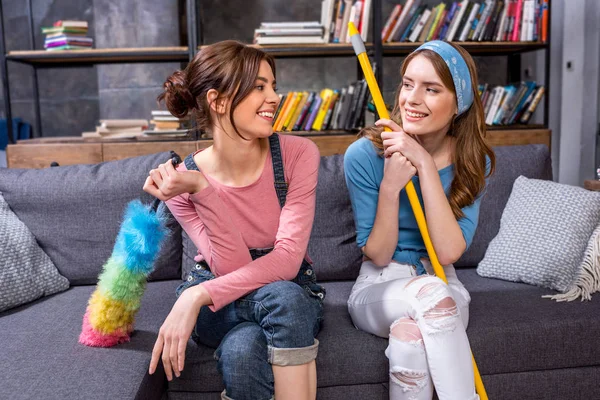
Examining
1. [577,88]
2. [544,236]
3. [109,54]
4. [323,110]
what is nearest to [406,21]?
[323,110]

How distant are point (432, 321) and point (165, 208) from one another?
0.70 m

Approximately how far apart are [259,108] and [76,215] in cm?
87

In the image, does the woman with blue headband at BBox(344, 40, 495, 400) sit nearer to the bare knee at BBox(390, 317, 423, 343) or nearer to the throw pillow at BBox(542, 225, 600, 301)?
the bare knee at BBox(390, 317, 423, 343)

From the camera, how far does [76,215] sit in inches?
81.0

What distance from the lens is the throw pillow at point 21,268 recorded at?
5.90ft

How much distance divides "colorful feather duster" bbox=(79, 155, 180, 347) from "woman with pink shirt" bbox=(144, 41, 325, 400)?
0.35ft

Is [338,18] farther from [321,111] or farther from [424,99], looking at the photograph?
[424,99]

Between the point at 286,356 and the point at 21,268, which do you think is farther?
the point at 21,268

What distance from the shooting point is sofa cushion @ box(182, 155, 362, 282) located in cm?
206

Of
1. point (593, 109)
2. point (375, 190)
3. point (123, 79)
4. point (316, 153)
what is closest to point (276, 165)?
point (316, 153)

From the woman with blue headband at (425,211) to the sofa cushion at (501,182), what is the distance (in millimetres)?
432

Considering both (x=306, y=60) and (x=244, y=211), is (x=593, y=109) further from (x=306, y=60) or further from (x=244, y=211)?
(x=244, y=211)

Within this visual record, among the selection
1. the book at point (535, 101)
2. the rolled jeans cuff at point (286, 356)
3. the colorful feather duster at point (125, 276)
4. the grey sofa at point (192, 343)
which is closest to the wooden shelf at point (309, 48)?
the book at point (535, 101)

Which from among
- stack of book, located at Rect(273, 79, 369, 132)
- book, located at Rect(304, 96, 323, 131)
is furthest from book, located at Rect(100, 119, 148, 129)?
book, located at Rect(304, 96, 323, 131)
